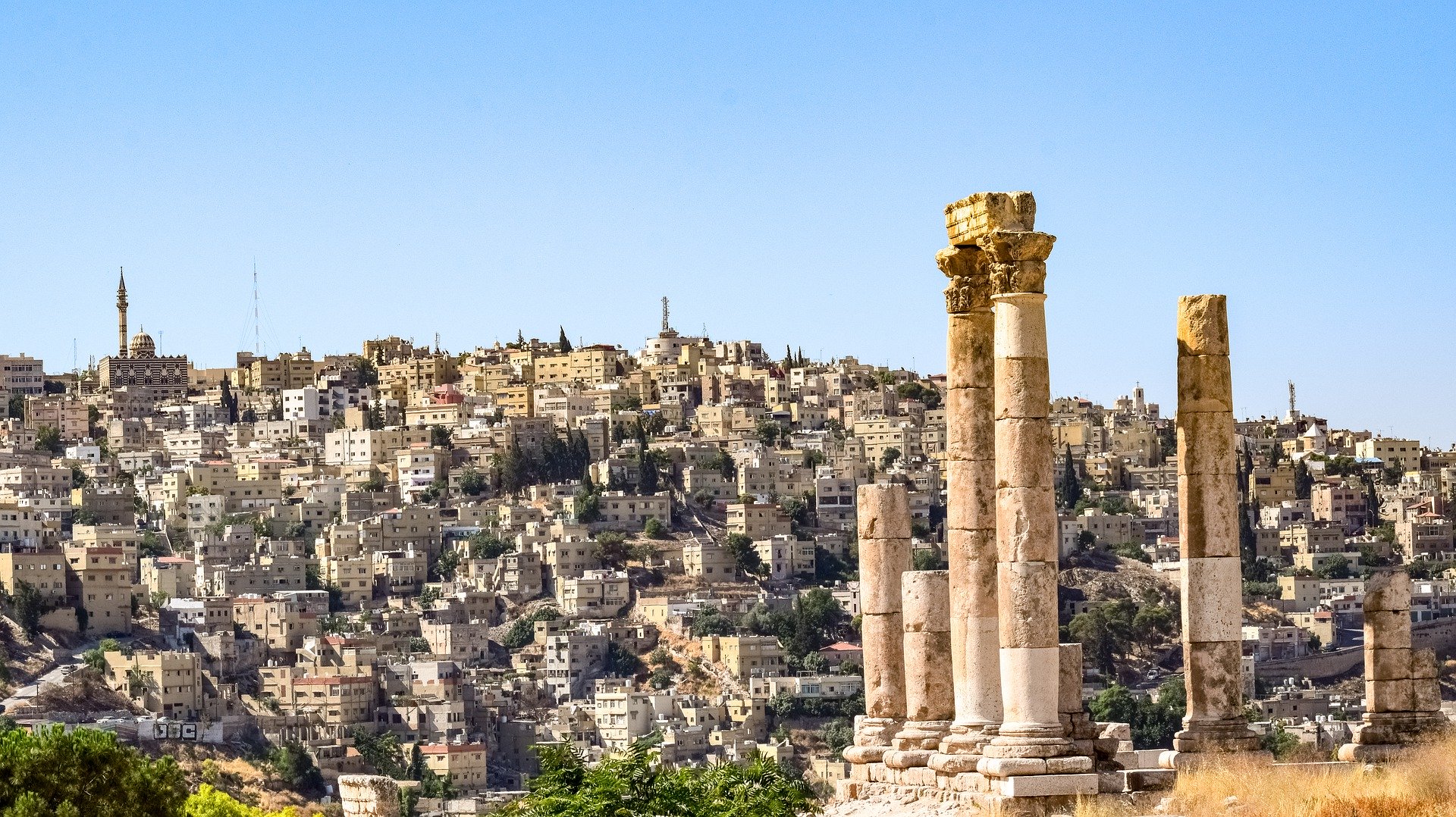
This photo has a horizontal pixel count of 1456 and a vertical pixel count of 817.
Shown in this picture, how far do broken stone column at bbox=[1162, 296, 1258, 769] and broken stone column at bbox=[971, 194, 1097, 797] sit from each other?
199cm

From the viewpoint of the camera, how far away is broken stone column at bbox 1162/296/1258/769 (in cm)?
2092

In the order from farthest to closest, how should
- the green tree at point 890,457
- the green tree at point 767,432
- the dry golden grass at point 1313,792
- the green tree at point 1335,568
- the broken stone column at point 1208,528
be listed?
the green tree at point 767,432 → the green tree at point 890,457 → the green tree at point 1335,568 → the broken stone column at point 1208,528 → the dry golden grass at point 1313,792

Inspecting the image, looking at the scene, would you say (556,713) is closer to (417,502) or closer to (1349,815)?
(417,502)

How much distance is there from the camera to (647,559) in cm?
11756

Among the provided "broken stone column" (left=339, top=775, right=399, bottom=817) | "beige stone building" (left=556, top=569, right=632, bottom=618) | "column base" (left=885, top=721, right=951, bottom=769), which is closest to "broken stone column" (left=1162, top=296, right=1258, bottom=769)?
"column base" (left=885, top=721, right=951, bottom=769)

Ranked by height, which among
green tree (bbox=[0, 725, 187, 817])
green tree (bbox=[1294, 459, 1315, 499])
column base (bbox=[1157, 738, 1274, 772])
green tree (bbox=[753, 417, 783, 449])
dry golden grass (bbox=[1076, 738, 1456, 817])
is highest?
green tree (bbox=[753, 417, 783, 449])

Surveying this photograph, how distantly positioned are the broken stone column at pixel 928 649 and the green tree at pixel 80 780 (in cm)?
897

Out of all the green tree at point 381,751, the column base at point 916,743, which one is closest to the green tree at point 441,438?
the green tree at point 381,751

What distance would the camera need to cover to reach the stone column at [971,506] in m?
19.9

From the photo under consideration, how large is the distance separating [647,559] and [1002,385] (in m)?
98.6

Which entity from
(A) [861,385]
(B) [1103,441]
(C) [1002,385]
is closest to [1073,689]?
(C) [1002,385]

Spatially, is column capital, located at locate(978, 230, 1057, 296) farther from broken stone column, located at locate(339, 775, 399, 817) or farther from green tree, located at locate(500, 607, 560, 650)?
green tree, located at locate(500, 607, 560, 650)

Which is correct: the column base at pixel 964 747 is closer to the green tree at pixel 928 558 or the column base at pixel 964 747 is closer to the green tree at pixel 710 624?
the green tree at pixel 928 558

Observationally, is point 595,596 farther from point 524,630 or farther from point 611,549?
point 611,549
